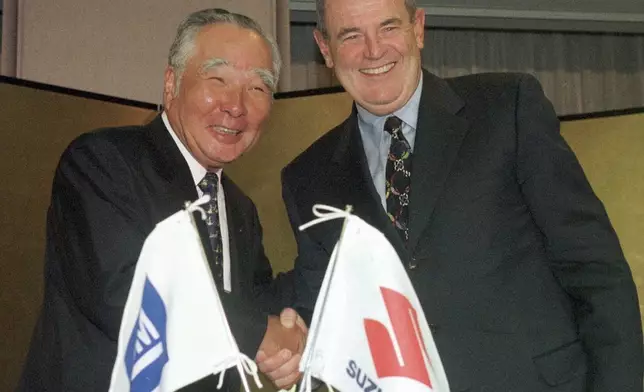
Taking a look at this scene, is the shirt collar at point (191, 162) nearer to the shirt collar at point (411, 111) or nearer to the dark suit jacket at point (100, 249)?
the dark suit jacket at point (100, 249)

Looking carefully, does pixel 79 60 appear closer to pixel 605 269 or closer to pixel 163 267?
pixel 163 267

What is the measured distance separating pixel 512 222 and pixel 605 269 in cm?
20

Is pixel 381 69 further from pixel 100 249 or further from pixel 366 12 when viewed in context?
pixel 100 249

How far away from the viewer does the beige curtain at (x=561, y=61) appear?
4461 millimetres

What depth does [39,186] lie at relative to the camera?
96.1 inches

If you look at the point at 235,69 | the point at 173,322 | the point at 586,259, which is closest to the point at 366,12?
the point at 235,69

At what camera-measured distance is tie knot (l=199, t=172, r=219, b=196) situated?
5.98 feet

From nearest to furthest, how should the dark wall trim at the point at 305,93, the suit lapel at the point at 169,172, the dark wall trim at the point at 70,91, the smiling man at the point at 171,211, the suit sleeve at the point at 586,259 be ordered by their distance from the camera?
the suit sleeve at the point at 586,259
the smiling man at the point at 171,211
the suit lapel at the point at 169,172
the dark wall trim at the point at 70,91
the dark wall trim at the point at 305,93

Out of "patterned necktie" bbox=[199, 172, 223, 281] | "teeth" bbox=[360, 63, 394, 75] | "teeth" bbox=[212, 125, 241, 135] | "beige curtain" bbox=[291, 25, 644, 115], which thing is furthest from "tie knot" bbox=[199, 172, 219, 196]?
"beige curtain" bbox=[291, 25, 644, 115]

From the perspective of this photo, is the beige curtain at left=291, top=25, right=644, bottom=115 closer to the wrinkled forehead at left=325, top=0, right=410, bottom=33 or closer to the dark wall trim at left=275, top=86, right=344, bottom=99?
the dark wall trim at left=275, top=86, right=344, bottom=99

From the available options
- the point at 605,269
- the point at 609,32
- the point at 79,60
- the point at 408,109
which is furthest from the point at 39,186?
the point at 609,32

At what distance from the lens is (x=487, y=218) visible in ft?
4.95

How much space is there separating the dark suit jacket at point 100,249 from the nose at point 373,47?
488 mm

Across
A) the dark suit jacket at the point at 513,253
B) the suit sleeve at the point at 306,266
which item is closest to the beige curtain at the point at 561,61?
the suit sleeve at the point at 306,266
